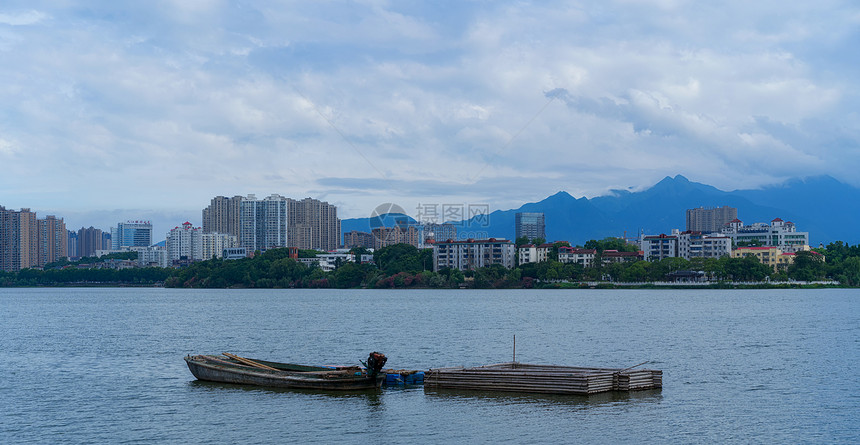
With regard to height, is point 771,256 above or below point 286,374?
above

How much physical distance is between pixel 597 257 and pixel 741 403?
467 ft

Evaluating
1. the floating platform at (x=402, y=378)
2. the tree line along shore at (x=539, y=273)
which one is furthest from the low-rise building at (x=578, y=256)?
the floating platform at (x=402, y=378)

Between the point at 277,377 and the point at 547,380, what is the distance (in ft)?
33.8

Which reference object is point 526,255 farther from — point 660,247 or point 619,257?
point 660,247

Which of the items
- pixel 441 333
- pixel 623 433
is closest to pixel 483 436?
pixel 623 433

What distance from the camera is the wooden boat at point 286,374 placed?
31109 millimetres

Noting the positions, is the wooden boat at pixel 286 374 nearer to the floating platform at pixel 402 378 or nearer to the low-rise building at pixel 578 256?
the floating platform at pixel 402 378

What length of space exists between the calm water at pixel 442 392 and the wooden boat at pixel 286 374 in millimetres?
532

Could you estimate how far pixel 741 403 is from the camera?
28516mm

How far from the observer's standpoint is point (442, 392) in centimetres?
3069

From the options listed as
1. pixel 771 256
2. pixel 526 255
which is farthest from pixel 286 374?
pixel 771 256

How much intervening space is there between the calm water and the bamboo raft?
53 cm

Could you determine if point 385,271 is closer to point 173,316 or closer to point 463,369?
point 173,316

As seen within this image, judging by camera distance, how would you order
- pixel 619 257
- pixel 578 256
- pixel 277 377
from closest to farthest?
pixel 277 377, pixel 619 257, pixel 578 256
